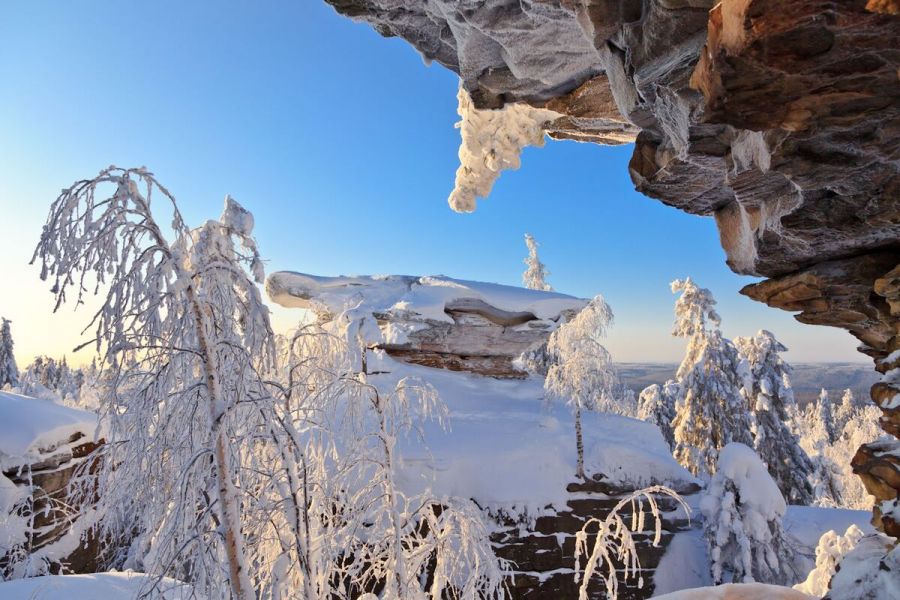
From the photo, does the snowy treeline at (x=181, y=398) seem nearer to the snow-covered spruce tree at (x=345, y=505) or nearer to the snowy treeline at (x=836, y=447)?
the snow-covered spruce tree at (x=345, y=505)

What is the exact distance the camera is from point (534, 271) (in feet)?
98.4

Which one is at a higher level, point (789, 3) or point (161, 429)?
point (789, 3)

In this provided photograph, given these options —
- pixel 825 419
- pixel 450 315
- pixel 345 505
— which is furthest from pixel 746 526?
pixel 825 419

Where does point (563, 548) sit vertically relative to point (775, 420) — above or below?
below

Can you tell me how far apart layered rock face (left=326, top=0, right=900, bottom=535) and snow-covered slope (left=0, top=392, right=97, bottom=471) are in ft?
33.2

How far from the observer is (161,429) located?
2.66 metres

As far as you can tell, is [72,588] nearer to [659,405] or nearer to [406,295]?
[406,295]

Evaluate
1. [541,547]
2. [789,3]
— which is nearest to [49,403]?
[541,547]

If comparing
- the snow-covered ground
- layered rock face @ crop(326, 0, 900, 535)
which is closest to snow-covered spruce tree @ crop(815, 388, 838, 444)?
layered rock face @ crop(326, 0, 900, 535)

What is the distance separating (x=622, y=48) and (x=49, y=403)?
1443 centimetres

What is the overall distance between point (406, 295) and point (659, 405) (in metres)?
17.0

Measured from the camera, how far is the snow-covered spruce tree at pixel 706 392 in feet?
62.3

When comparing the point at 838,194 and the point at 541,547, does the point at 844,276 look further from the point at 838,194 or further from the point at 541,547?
the point at 541,547

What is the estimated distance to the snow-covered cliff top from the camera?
1909cm
